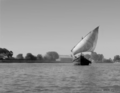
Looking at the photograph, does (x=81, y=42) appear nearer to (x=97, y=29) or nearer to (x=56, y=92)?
(x=97, y=29)

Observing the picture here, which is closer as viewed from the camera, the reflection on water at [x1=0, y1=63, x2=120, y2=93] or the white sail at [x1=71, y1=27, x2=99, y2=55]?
the reflection on water at [x1=0, y1=63, x2=120, y2=93]

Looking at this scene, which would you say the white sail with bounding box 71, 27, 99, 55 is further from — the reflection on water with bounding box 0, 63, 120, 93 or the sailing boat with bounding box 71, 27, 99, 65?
the reflection on water with bounding box 0, 63, 120, 93

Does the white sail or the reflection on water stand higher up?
the white sail

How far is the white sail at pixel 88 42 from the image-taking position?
9906 cm

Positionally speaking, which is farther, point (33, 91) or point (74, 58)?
point (74, 58)

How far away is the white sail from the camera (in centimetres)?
9906

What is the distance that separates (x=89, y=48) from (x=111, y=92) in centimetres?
7906

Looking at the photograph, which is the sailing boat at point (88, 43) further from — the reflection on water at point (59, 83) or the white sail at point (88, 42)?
the reflection on water at point (59, 83)

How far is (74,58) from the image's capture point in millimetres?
108188

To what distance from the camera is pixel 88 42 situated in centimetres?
9894

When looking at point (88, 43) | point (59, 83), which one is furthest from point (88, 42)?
point (59, 83)

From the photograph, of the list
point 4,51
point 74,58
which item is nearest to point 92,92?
point 74,58

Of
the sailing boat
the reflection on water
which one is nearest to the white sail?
the sailing boat

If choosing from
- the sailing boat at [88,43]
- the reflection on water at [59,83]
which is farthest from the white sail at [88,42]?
the reflection on water at [59,83]
